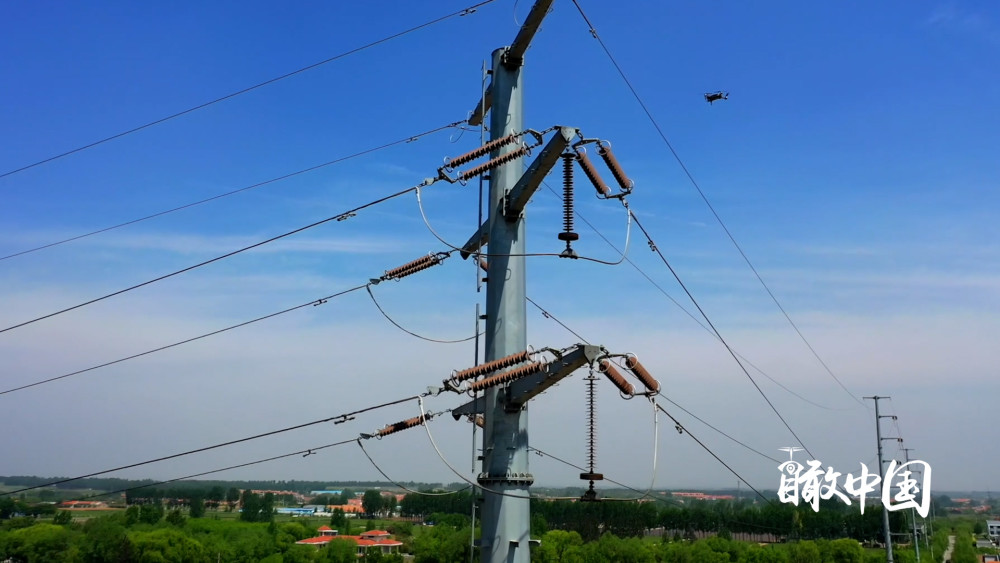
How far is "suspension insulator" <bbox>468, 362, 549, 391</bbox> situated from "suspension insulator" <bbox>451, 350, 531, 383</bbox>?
0.13 metres

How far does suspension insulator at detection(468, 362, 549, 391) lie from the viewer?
13430mm

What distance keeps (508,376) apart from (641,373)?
234cm

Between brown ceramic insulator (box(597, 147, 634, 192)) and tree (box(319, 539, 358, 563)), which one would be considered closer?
brown ceramic insulator (box(597, 147, 634, 192))

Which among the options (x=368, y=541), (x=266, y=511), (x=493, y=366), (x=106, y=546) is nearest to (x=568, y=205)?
(x=493, y=366)

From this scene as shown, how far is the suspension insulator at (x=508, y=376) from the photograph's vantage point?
13.4 meters

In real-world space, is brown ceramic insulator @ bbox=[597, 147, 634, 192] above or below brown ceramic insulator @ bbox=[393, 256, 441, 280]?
above

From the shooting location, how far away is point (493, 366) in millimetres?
13789

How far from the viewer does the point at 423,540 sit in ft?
354

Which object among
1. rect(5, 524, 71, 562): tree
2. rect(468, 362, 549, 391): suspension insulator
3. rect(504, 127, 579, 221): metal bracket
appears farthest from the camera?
rect(5, 524, 71, 562): tree

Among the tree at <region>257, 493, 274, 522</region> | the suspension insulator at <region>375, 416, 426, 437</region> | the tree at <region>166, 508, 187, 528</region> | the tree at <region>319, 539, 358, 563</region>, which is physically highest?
the suspension insulator at <region>375, 416, 426, 437</region>

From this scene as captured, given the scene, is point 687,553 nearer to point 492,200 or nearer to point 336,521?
point 336,521

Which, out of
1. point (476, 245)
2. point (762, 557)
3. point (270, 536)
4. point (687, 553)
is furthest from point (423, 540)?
point (476, 245)

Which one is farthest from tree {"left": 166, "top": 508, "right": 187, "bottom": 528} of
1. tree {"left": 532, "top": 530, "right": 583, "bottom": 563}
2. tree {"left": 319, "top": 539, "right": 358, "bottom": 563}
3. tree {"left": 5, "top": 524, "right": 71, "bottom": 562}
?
tree {"left": 532, "top": 530, "right": 583, "bottom": 563}

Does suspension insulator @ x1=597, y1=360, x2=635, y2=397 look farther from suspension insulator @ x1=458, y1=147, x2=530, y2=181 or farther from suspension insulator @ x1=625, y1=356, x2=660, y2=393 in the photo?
suspension insulator @ x1=458, y1=147, x2=530, y2=181
